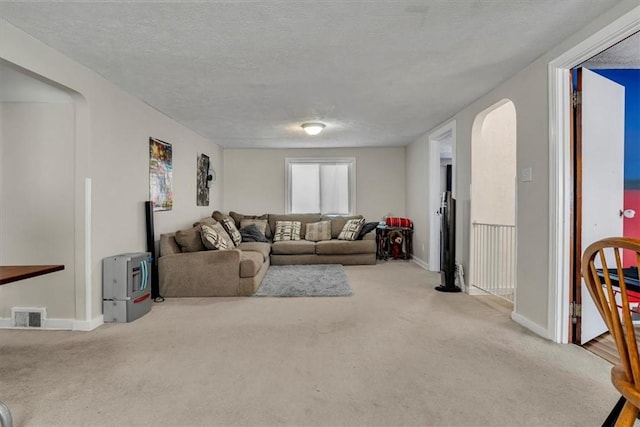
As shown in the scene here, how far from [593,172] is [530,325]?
1298 mm

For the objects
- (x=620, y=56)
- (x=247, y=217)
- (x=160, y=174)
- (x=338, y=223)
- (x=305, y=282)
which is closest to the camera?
(x=620, y=56)

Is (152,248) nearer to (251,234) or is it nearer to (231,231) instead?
(231,231)

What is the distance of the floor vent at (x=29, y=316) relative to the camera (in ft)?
9.55

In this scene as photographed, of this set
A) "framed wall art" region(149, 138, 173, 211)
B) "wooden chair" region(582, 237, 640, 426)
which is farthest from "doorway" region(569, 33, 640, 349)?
"framed wall art" region(149, 138, 173, 211)

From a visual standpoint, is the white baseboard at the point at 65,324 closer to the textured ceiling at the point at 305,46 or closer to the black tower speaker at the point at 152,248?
the black tower speaker at the point at 152,248

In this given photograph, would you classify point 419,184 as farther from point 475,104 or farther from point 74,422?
point 74,422

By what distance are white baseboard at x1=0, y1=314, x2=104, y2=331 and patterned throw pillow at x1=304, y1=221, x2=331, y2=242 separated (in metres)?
3.84

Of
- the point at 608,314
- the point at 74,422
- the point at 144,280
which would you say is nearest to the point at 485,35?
the point at 608,314

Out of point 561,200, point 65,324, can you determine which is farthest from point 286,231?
point 561,200

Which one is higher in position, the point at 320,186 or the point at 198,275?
the point at 320,186

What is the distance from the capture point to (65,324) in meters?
2.89

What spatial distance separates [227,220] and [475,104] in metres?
4.07

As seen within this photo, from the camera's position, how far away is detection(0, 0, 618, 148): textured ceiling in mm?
1974

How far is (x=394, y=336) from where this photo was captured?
262 centimetres
